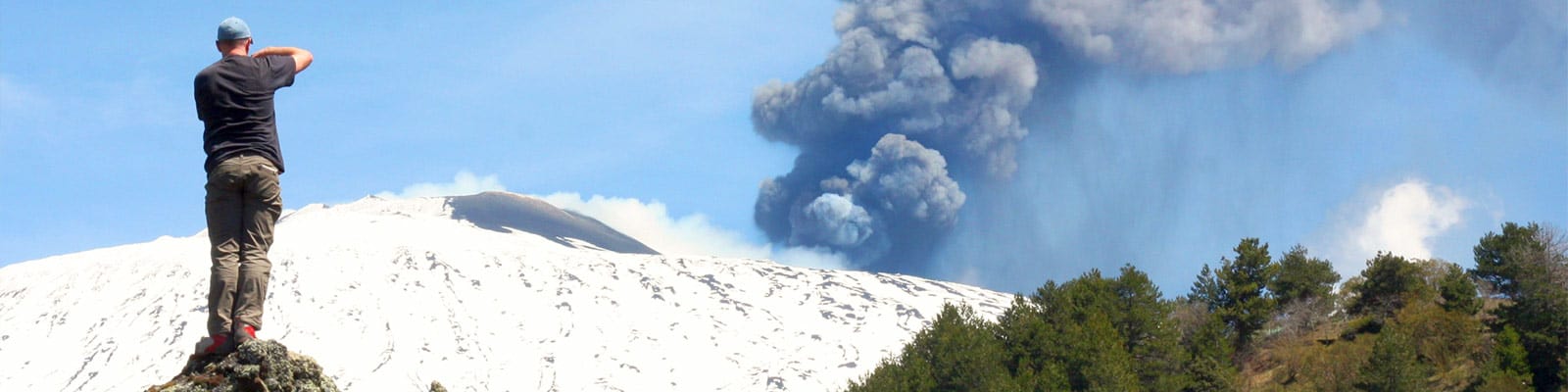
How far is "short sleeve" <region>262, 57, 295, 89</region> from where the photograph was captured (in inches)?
405

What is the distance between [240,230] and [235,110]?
2.93 ft

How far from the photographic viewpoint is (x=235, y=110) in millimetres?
10070

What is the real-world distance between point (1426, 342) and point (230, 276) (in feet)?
228

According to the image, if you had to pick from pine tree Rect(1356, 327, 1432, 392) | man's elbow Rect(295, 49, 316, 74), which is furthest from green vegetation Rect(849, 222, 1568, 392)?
man's elbow Rect(295, 49, 316, 74)

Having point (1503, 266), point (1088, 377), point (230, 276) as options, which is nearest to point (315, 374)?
point (230, 276)

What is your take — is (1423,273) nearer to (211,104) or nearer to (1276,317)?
(1276,317)

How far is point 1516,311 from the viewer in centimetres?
6550

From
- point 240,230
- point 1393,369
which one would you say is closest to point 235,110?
point 240,230

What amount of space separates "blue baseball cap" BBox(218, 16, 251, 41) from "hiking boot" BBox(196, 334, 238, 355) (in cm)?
240

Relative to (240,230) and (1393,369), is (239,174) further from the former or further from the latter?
(1393,369)

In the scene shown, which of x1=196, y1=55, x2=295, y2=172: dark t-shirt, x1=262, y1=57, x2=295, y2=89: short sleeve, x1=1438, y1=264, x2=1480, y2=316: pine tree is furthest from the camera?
x1=1438, y1=264, x2=1480, y2=316: pine tree

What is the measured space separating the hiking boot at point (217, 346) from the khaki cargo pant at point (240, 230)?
0.21 metres

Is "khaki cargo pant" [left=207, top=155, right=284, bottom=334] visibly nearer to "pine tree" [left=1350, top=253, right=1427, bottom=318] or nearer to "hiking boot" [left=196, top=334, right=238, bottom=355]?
"hiking boot" [left=196, top=334, right=238, bottom=355]

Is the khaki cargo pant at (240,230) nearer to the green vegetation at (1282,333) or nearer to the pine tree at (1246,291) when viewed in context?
the green vegetation at (1282,333)
